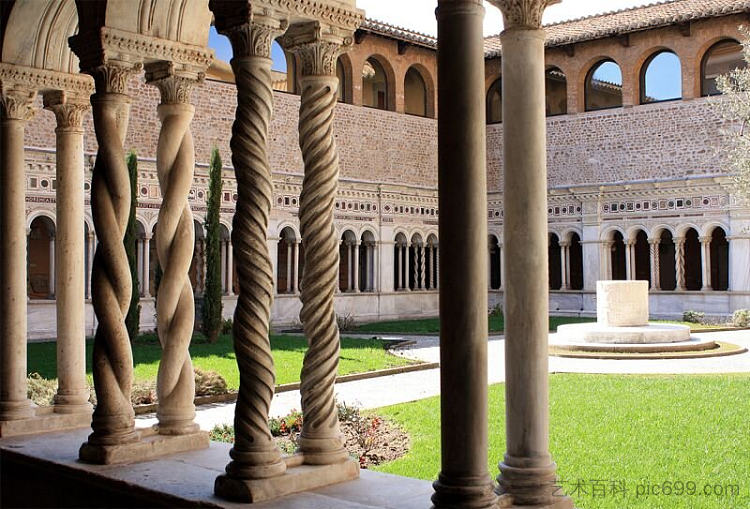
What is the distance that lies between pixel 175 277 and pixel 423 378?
7.57m

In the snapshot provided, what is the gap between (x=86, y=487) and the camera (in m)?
5.00

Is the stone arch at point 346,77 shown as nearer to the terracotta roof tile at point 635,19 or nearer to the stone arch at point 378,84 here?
the stone arch at point 378,84

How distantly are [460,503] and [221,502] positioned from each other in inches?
50.3

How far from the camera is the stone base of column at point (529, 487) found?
395 centimetres

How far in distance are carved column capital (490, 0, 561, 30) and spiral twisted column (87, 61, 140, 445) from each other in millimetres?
2590

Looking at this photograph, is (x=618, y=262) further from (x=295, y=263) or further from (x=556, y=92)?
(x=295, y=263)

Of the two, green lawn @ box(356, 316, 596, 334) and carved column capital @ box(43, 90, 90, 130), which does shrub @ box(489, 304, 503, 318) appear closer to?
green lawn @ box(356, 316, 596, 334)

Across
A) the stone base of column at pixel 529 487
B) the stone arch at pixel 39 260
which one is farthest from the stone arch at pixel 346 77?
the stone base of column at pixel 529 487

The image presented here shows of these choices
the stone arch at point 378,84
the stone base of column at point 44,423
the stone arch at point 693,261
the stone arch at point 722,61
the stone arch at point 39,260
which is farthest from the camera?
the stone arch at point 722,61

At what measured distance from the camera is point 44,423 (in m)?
6.34

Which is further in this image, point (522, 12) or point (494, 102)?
A: point (494, 102)

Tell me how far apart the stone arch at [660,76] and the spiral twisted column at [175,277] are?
73.8 ft

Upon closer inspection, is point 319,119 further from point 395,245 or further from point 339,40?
point 395,245

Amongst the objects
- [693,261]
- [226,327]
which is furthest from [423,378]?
[693,261]
